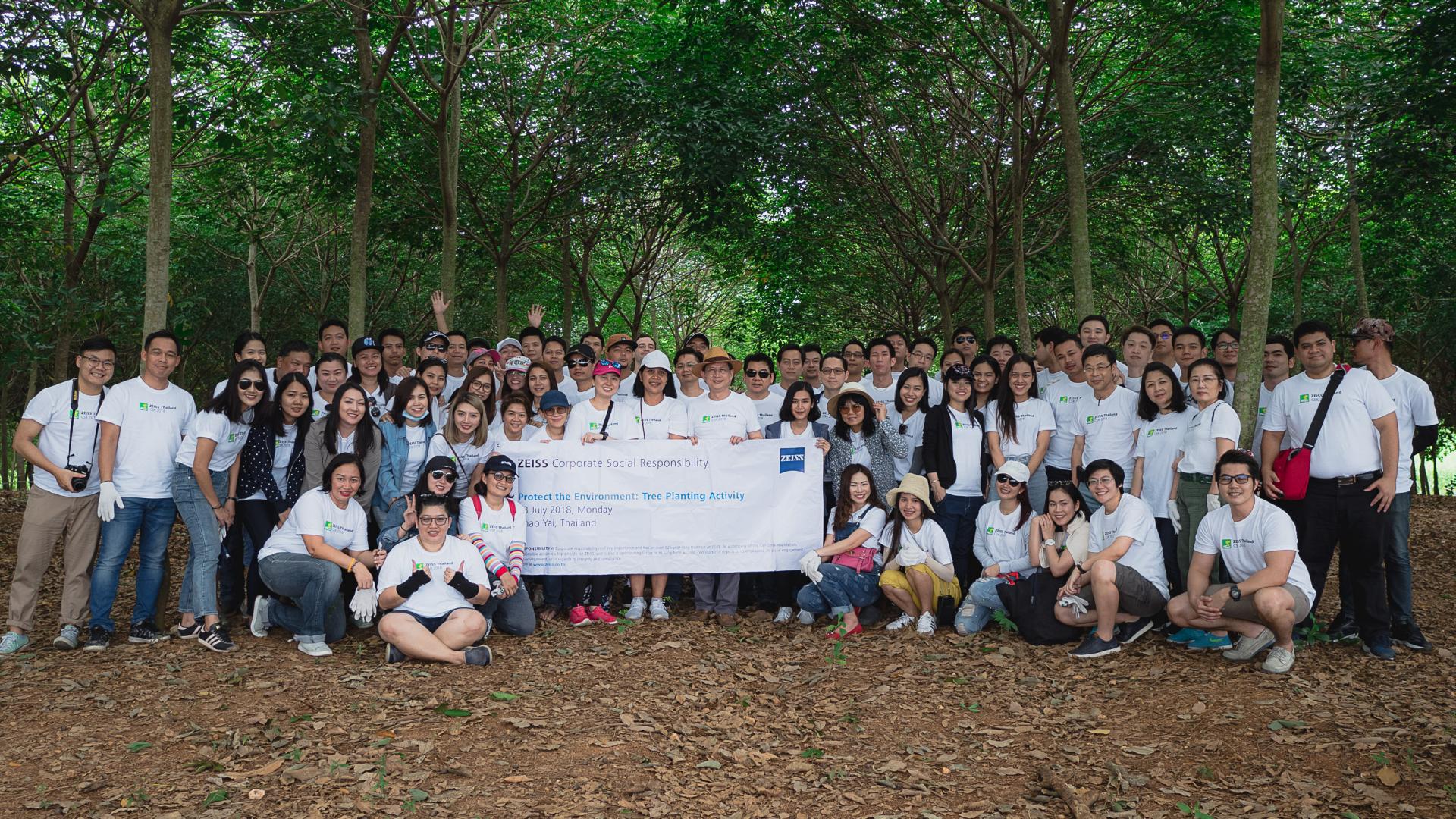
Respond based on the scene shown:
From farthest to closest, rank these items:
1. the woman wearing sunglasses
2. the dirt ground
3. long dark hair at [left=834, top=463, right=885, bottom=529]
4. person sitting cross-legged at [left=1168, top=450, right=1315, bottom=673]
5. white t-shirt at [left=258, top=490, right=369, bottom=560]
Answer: long dark hair at [left=834, top=463, right=885, bottom=529], the woman wearing sunglasses, white t-shirt at [left=258, top=490, right=369, bottom=560], person sitting cross-legged at [left=1168, top=450, right=1315, bottom=673], the dirt ground

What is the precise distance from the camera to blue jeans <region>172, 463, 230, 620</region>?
7168 mm

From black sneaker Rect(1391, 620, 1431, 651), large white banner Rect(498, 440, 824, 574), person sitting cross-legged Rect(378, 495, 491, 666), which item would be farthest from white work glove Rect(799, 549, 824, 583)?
black sneaker Rect(1391, 620, 1431, 651)

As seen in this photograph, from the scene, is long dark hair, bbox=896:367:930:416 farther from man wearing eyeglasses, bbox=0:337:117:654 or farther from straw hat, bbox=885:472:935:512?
man wearing eyeglasses, bbox=0:337:117:654

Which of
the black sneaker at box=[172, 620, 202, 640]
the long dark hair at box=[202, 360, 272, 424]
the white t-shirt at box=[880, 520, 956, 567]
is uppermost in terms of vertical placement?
the long dark hair at box=[202, 360, 272, 424]

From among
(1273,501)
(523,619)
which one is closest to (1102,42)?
(1273,501)

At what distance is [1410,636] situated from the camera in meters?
6.98

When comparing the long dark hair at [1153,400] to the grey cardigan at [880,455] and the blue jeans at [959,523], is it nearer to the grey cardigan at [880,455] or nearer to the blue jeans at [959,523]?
the blue jeans at [959,523]

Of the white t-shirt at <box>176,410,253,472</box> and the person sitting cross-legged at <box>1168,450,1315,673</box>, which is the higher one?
the white t-shirt at <box>176,410,253,472</box>

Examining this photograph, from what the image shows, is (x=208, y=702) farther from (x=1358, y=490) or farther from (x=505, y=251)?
(x=505, y=251)

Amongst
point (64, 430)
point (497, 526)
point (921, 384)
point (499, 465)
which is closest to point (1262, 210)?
point (921, 384)

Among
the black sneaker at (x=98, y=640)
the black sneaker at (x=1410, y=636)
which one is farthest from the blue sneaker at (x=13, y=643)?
the black sneaker at (x=1410, y=636)

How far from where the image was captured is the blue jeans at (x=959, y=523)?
812 cm

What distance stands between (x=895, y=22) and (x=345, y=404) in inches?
381

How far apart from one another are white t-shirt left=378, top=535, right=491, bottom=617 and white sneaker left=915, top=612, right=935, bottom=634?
3236 millimetres
